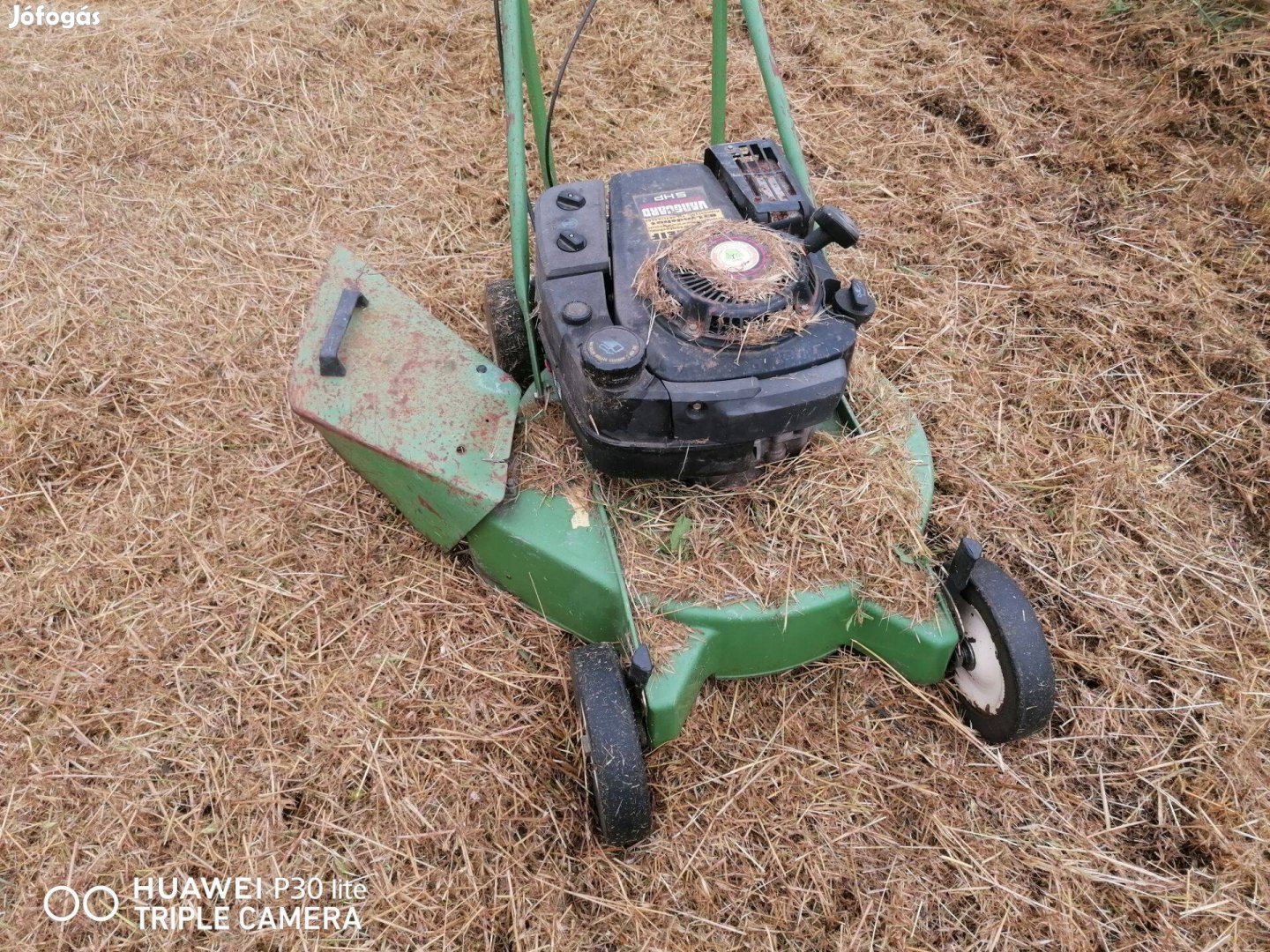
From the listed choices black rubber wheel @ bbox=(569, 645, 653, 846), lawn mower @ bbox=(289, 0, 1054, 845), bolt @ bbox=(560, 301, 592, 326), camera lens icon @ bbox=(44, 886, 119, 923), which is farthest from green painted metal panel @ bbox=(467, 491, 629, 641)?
camera lens icon @ bbox=(44, 886, 119, 923)

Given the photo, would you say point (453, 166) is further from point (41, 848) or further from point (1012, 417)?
point (41, 848)

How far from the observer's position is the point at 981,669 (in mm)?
1699

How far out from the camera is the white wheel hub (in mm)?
Result: 1651

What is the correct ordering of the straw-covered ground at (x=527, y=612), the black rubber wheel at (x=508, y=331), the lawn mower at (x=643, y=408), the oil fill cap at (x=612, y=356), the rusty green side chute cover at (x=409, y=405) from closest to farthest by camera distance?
the oil fill cap at (x=612, y=356), the lawn mower at (x=643, y=408), the straw-covered ground at (x=527, y=612), the rusty green side chute cover at (x=409, y=405), the black rubber wheel at (x=508, y=331)

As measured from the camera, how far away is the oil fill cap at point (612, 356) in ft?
4.49

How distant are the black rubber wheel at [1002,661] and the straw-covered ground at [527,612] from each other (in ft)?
0.34

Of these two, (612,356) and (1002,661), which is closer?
(612,356)

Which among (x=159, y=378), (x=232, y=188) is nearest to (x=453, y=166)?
(x=232, y=188)

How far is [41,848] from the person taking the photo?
164 cm

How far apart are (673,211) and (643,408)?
491mm

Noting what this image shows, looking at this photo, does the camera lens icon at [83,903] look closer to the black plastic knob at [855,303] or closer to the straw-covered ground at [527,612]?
the straw-covered ground at [527,612]

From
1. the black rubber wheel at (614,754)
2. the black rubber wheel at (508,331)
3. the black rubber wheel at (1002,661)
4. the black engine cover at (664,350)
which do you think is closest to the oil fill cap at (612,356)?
the black engine cover at (664,350)

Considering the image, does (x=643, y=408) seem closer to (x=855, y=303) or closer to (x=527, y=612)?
(x=855, y=303)

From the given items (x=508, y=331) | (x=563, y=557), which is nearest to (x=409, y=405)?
(x=508, y=331)
